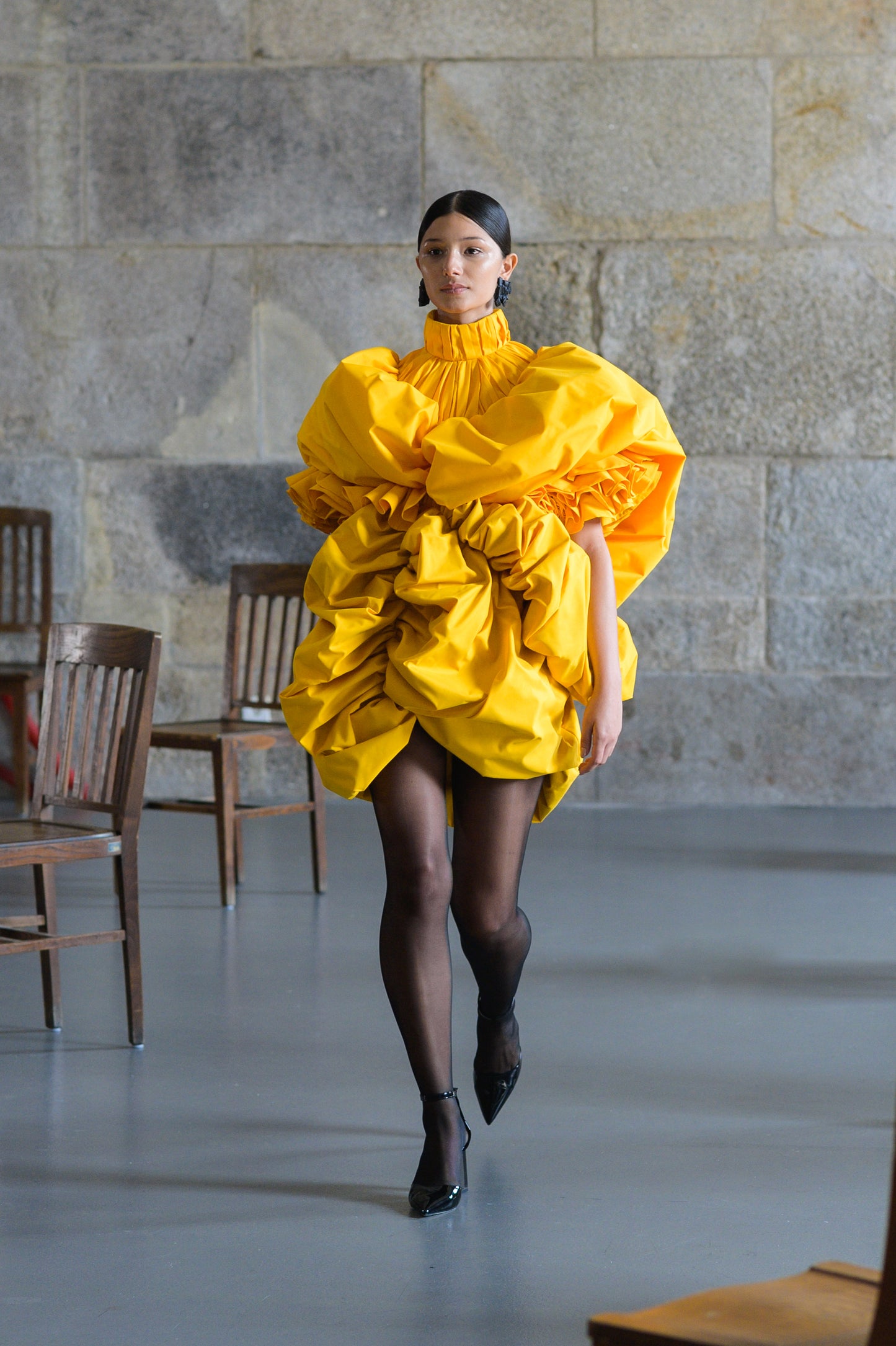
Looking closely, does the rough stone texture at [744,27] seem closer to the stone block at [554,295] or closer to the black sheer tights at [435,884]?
the stone block at [554,295]

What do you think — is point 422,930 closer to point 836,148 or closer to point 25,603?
point 25,603

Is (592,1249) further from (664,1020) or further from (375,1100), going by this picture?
(664,1020)

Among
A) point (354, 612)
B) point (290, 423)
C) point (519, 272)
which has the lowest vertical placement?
point (354, 612)

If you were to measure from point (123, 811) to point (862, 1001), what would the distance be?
1.59 metres

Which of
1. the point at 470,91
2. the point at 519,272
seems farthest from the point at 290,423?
the point at 470,91

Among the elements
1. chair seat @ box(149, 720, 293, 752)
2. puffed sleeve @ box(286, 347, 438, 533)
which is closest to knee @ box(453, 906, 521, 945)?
puffed sleeve @ box(286, 347, 438, 533)

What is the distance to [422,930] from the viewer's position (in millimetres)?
2197

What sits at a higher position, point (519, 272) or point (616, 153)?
point (616, 153)

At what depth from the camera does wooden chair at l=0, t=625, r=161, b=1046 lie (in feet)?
9.70

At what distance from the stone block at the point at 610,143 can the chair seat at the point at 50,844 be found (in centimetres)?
376

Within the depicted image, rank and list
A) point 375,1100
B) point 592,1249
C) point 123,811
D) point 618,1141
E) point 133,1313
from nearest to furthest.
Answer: point 133,1313 < point 592,1249 < point 618,1141 < point 375,1100 < point 123,811

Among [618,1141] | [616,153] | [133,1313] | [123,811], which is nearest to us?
[133,1313]

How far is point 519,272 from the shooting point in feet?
19.9

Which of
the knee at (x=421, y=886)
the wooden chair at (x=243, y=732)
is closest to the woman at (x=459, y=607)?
the knee at (x=421, y=886)
